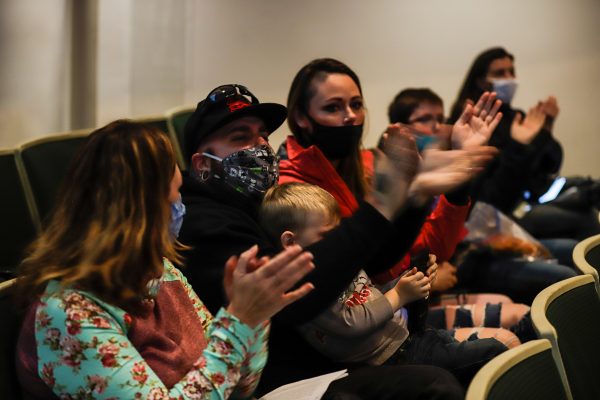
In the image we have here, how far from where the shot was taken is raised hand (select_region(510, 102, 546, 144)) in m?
4.26

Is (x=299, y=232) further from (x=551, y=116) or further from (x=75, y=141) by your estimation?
(x=551, y=116)

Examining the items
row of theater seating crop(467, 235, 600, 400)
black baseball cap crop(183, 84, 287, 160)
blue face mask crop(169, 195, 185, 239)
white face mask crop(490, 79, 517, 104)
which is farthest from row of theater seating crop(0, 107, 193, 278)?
white face mask crop(490, 79, 517, 104)

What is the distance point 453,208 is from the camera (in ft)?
9.14

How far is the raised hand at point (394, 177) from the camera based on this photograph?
6.98 ft

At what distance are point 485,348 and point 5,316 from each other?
1.33 m

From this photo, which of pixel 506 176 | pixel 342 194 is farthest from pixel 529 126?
pixel 342 194

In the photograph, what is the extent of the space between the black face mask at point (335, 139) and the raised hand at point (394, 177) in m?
0.81

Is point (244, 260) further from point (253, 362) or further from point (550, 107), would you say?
point (550, 107)

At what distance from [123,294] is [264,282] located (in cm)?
25

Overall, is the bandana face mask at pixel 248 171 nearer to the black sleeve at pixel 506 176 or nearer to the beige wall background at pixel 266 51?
the black sleeve at pixel 506 176

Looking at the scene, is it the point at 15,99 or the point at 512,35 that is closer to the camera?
the point at 15,99

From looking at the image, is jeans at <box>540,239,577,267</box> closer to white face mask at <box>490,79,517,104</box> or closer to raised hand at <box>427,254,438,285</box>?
white face mask at <box>490,79,517,104</box>

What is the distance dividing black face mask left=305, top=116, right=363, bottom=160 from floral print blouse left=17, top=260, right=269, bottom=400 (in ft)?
4.61

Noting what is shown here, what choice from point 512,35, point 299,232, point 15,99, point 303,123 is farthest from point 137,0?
point 299,232
